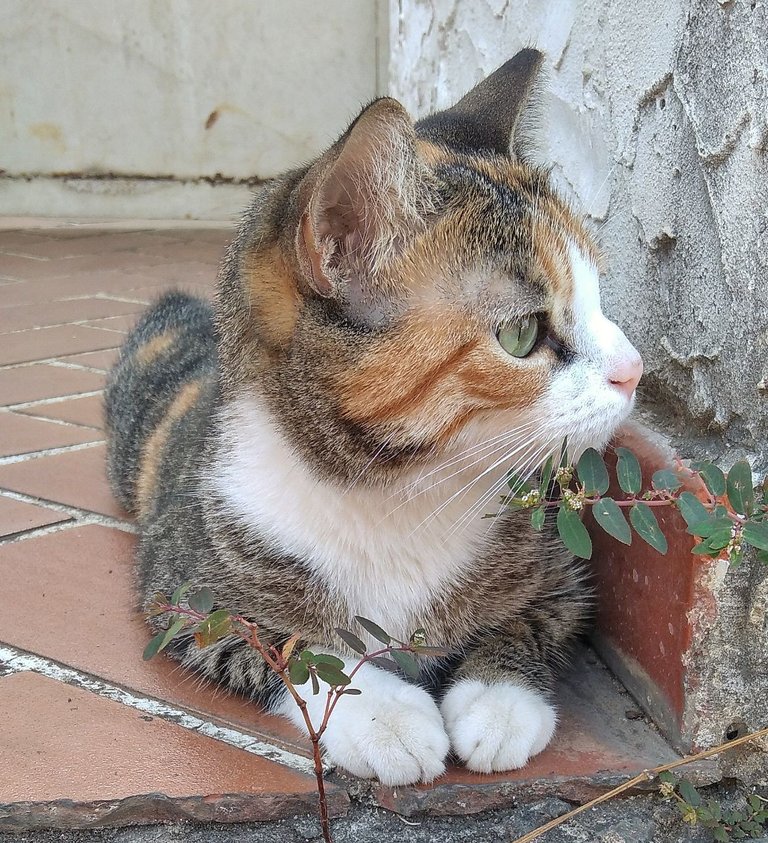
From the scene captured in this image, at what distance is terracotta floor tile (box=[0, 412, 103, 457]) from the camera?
2.32 meters

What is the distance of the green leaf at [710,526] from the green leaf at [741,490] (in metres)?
0.03

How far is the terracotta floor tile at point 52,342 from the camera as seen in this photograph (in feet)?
10.1

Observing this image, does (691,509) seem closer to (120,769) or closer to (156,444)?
(120,769)

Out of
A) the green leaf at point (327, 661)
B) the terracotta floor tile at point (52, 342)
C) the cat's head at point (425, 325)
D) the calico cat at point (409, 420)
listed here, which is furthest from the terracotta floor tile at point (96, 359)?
the green leaf at point (327, 661)

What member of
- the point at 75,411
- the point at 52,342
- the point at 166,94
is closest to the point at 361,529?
the point at 75,411

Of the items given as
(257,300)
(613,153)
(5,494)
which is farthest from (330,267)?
(5,494)

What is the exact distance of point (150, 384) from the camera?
2.19 m

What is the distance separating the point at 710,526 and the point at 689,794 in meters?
0.37

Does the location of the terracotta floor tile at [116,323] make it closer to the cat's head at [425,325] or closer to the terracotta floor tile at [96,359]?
the terracotta floor tile at [96,359]

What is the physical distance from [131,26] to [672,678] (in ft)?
16.2

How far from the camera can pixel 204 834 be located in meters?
1.14

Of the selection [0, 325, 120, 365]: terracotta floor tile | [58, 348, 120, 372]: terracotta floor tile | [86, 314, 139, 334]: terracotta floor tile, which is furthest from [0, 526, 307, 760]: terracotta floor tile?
[86, 314, 139, 334]: terracotta floor tile

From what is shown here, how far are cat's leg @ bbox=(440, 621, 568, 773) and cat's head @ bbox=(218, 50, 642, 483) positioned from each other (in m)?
0.32

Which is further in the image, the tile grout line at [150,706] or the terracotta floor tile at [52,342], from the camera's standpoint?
the terracotta floor tile at [52,342]
